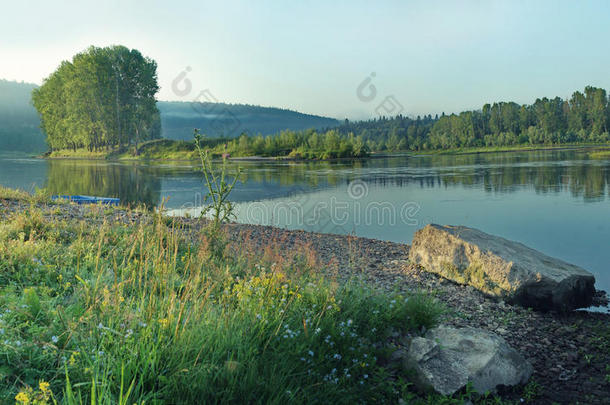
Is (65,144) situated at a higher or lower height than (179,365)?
higher

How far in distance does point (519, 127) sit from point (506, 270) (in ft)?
359

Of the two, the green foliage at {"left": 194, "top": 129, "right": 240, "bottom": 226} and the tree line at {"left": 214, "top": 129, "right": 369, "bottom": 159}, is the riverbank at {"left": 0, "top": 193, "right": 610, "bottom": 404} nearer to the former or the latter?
the green foliage at {"left": 194, "top": 129, "right": 240, "bottom": 226}

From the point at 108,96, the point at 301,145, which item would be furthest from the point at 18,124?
the point at 301,145

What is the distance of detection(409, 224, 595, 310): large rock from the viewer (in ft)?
20.3

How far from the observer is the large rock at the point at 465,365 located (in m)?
3.66

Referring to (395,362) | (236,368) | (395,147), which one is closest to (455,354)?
(395,362)

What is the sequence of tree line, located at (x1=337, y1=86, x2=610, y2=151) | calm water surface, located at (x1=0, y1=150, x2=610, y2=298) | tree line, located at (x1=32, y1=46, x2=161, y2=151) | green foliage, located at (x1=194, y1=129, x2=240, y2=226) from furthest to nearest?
tree line, located at (x1=337, y1=86, x2=610, y2=151)
tree line, located at (x1=32, y1=46, x2=161, y2=151)
calm water surface, located at (x1=0, y1=150, x2=610, y2=298)
green foliage, located at (x1=194, y1=129, x2=240, y2=226)

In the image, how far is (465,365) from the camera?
3.85 m

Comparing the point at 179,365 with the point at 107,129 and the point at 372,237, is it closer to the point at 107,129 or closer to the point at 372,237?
the point at 372,237

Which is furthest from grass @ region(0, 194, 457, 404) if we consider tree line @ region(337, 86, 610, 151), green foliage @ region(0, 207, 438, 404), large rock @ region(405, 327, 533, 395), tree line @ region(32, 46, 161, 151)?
tree line @ region(337, 86, 610, 151)

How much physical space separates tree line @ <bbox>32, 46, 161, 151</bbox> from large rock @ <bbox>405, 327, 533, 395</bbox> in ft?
217

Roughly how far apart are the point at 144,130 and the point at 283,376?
2892 inches

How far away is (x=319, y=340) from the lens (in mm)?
3607

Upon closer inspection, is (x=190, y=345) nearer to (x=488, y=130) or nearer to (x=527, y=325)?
(x=527, y=325)
